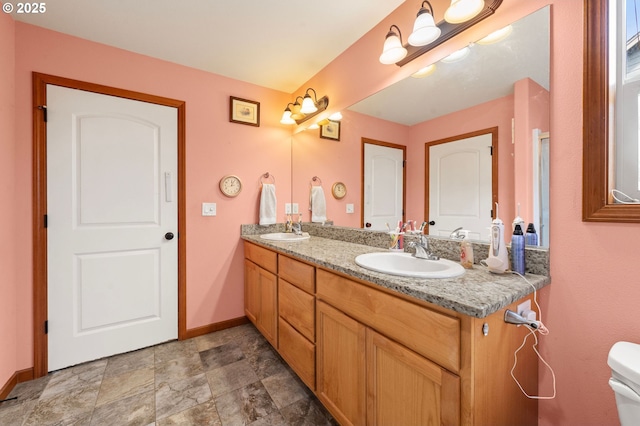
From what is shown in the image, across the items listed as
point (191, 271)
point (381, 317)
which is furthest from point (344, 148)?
point (191, 271)

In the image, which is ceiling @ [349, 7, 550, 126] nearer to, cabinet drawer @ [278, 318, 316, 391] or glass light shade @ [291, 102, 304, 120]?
glass light shade @ [291, 102, 304, 120]

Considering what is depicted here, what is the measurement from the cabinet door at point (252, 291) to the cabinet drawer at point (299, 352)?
470mm

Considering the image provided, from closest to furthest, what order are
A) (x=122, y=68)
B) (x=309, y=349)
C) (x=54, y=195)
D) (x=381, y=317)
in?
1. (x=381, y=317)
2. (x=309, y=349)
3. (x=54, y=195)
4. (x=122, y=68)

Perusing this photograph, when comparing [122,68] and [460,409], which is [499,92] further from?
[122,68]

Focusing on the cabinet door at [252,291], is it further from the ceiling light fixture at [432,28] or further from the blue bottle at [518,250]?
the ceiling light fixture at [432,28]

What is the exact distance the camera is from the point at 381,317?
0.99 m

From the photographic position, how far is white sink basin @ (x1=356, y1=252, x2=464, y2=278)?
3.28ft

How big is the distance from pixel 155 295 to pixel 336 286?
5.50ft

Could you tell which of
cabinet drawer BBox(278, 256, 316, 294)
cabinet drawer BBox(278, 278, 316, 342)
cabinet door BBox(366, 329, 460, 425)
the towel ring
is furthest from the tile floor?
the towel ring

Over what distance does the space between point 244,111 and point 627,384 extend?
107 inches

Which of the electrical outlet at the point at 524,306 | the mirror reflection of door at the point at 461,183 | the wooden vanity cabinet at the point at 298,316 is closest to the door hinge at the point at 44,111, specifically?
the wooden vanity cabinet at the point at 298,316

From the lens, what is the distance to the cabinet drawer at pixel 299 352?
1409 mm

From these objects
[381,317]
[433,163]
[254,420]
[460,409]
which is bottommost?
[254,420]

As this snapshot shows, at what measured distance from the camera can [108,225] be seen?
6.23 feet
